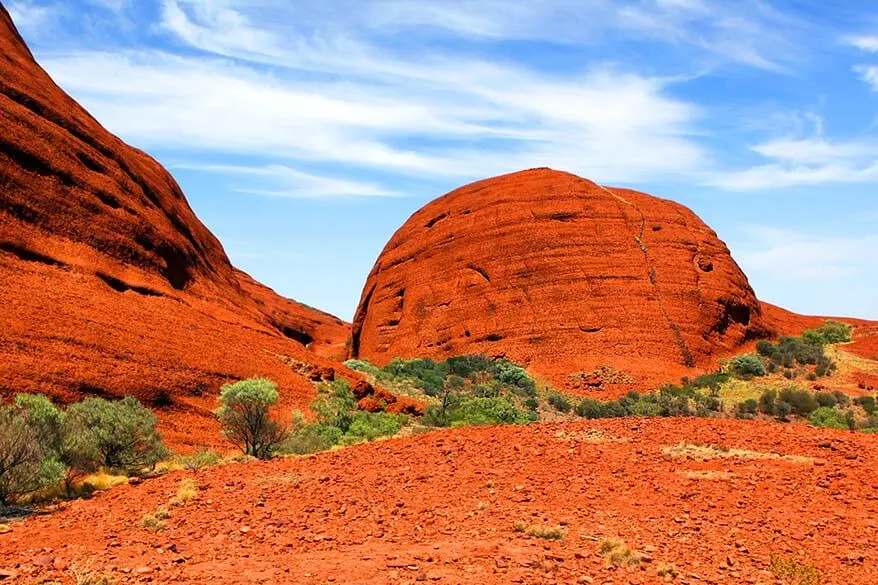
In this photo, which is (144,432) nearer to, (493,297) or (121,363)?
(121,363)

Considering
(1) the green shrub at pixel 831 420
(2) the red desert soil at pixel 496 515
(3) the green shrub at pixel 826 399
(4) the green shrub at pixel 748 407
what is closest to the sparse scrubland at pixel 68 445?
(2) the red desert soil at pixel 496 515

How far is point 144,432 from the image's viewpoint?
13500mm

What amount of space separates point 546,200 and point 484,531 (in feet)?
130

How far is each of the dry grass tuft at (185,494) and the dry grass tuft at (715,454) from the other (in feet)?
20.2

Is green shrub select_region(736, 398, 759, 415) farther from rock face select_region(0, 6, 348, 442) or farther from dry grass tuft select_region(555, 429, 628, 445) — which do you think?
dry grass tuft select_region(555, 429, 628, 445)

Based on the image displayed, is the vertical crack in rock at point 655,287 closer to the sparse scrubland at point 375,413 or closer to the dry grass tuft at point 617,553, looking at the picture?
the sparse scrubland at point 375,413

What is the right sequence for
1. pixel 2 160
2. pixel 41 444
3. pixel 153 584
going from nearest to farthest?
pixel 153 584
pixel 41 444
pixel 2 160

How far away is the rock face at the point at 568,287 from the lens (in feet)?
129

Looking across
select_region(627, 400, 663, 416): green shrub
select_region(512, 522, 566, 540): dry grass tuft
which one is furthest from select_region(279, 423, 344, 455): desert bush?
select_region(627, 400, 663, 416): green shrub

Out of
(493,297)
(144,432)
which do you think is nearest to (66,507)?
(144,432)

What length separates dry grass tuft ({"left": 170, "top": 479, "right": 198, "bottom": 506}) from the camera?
8797 mm

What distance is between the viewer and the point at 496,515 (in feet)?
24.8

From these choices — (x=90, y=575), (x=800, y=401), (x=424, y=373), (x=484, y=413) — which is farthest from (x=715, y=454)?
(x=424, y=373)

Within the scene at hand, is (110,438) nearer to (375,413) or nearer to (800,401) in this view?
(375,413)
